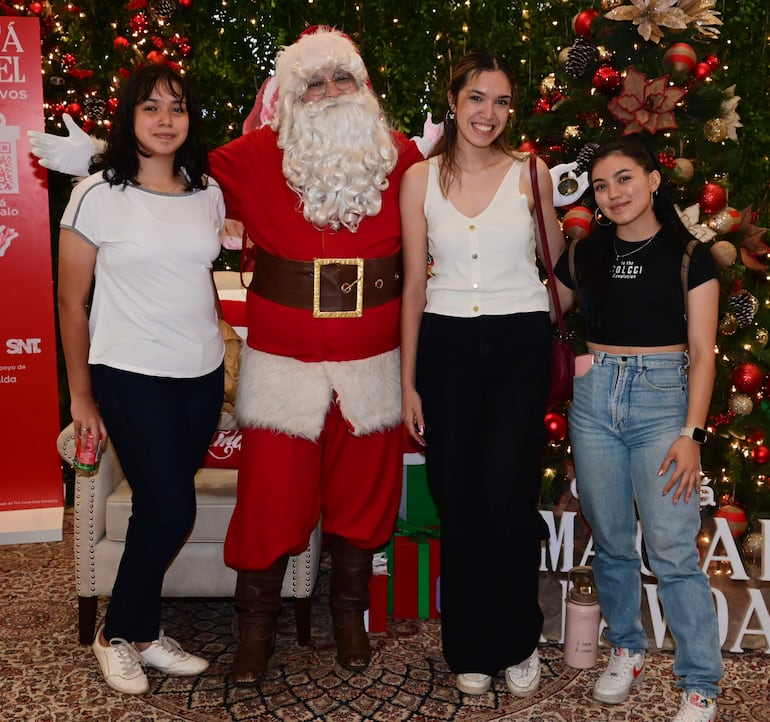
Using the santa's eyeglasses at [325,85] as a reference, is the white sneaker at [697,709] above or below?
below

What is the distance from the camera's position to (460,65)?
8.04 ft

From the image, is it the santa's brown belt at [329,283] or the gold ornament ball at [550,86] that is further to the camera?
the gold ornament ball at [550,86]

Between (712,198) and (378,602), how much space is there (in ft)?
6.04

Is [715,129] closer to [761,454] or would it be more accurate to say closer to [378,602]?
[761,454]

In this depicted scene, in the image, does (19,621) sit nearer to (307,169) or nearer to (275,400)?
(275,400)

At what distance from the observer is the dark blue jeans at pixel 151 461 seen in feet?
7.92

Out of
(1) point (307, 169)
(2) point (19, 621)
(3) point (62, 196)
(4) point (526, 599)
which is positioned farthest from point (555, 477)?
(3) point (62, 196)

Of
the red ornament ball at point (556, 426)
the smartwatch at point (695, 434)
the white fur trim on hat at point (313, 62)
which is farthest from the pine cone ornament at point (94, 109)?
the smartwatch at point (695, 434)

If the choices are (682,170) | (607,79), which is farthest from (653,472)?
(607,79)

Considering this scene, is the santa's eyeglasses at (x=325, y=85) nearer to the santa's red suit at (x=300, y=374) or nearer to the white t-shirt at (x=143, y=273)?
the santa's red suit at (x=300, y=374)

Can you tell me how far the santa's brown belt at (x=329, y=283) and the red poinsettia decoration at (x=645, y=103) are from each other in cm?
100

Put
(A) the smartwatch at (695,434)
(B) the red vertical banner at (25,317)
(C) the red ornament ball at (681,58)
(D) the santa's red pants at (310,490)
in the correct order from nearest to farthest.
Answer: (A) the smartwatch at (695,434), (D) the santa's red pants at (310,490), (C) the red ornament ball at (681,58), (B) the red vertical banner at (25,317)

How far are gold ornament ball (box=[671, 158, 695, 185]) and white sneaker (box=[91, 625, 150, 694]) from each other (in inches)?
94.6

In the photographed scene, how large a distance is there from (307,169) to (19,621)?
2027 mm
